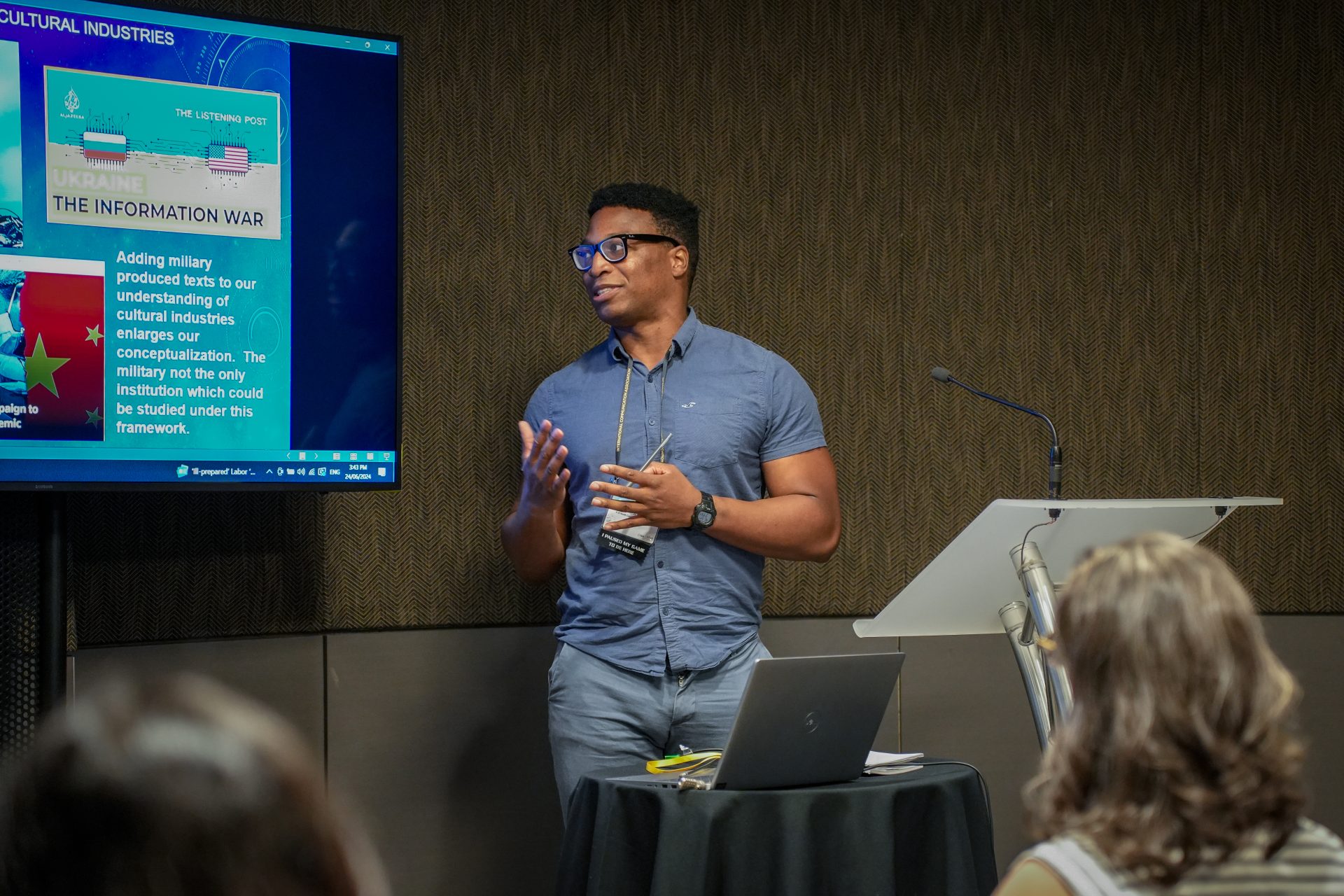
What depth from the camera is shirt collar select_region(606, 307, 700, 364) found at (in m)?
2.91

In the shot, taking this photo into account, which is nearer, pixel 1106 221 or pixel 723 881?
pixel 723 881

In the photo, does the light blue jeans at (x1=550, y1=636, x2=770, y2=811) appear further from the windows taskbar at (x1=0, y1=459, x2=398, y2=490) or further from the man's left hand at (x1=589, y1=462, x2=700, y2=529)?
the windows taskbar at (x1=0, y1=459, x2=398, y2=490)

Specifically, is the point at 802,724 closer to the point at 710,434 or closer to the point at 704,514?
the point at 704,514

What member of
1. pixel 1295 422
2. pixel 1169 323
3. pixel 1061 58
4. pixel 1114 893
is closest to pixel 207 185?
pixel 1114 893

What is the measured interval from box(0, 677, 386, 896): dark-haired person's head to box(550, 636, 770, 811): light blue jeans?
206cm

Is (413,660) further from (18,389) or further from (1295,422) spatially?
(1295,422)

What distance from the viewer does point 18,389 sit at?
2482 mm

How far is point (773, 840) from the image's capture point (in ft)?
6.40

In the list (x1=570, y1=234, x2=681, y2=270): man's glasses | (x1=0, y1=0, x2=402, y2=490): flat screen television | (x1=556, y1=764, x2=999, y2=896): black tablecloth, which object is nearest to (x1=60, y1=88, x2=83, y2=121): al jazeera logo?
(x1=0, y1=0, x2=402, y2=490): flat screen television

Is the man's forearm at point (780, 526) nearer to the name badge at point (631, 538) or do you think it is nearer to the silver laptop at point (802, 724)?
the name badge at point (631, 538)

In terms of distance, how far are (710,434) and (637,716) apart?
24.1 inches

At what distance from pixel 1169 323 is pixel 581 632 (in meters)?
2.31

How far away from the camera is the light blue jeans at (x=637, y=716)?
2637 mm

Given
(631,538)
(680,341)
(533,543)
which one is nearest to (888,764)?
(631,538)
